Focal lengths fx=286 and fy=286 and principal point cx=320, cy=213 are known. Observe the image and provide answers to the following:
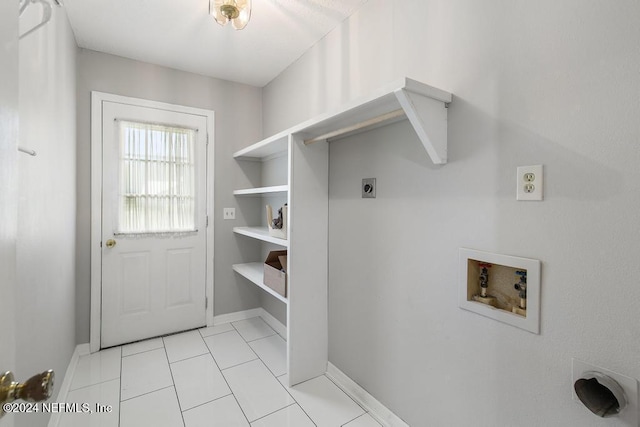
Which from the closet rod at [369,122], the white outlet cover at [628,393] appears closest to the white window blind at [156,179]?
the closet rod at [369,122]

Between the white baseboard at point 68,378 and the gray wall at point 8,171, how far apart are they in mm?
1425

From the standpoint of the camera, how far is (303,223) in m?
1.92

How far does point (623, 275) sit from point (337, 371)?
5.38 feet

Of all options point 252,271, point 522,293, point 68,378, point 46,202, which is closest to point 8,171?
point 46,202

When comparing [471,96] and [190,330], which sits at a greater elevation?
[471,96]

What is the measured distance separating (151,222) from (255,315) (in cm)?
140

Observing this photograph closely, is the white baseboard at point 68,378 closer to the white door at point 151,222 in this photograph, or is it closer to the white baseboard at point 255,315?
the white door at point 151,222

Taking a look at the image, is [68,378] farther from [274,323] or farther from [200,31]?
[200,31]

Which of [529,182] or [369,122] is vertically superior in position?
[369,122]

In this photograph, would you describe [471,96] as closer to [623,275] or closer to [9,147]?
[623,275]

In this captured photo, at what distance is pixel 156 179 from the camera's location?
2578mm

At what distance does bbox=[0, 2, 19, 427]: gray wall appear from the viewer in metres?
0.55

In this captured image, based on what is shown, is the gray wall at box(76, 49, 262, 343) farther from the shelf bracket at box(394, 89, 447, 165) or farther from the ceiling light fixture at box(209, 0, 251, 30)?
the shelf bracket at box(394, 89, 447, 165)

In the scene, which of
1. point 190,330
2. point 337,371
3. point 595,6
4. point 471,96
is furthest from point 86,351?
point 595,6
